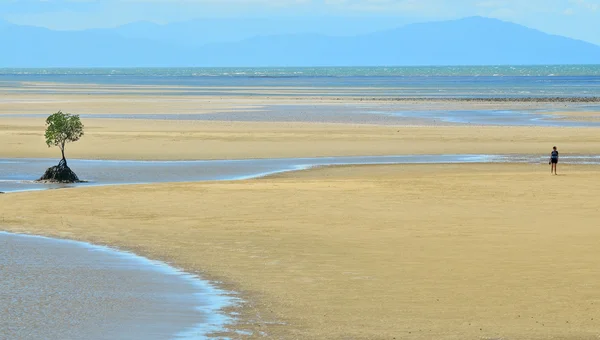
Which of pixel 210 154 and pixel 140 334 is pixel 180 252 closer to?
pixel 140 334

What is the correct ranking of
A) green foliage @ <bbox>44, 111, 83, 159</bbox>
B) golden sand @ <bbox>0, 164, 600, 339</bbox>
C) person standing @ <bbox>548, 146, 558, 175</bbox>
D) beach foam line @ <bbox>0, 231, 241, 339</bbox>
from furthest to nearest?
green foliage @ <bbox>44, 111, 83, 159</bbox> < person standing @ <bbox>548, 146, 558, 175</bbox> < golden sand @ <bbox>0, 164, 600, 339</bbox> < beach foam line @ <bbox>0, 231, 241, 339</bbox>

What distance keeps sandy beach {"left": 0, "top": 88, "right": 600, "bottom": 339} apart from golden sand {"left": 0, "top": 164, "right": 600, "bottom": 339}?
38mm

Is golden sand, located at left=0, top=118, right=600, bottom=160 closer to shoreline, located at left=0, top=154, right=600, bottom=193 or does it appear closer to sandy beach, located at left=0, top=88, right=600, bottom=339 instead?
shoreline, located at left=0, top=154, right=600, bottom=193

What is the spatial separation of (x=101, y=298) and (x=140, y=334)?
2.53 metres

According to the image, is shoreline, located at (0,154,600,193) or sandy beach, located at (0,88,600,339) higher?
sandy beach, located at (0,88,600,339)

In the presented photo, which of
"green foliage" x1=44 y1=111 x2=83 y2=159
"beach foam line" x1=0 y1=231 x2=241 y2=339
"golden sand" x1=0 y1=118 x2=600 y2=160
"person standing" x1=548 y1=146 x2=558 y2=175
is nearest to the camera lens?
"beach foam line" x1=0 y1=231 x2=241 y2=339

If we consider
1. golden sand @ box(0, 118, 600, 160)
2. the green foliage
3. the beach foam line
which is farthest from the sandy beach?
the green foliage

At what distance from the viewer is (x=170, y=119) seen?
72.1 meters

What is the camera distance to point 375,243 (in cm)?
2092

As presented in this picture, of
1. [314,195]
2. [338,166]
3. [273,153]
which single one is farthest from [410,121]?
[314,195]

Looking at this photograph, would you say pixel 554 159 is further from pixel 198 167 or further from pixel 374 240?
pixel 374 240

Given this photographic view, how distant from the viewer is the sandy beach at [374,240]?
14758mm

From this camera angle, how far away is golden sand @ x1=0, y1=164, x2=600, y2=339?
14734 mm

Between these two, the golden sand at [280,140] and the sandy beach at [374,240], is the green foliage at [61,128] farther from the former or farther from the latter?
the sandy beach at [374,240]
